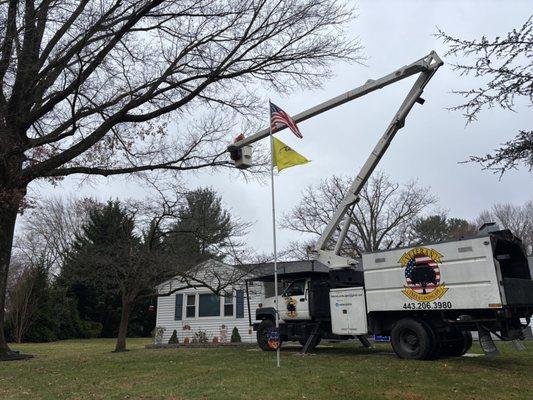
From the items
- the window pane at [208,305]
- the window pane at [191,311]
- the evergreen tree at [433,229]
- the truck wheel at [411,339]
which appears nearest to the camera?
A: the truck wheel at [411,339]

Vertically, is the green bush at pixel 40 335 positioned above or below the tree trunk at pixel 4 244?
below

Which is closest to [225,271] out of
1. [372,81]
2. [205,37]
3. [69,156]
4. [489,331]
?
[69,156]

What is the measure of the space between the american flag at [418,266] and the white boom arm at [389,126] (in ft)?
7.09

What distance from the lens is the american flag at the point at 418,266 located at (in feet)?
36.6

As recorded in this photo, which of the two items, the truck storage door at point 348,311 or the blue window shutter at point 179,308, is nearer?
the truck storage door at point 348,311

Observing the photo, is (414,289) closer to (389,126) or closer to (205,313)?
(389,126)

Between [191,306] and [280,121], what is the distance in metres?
18.2

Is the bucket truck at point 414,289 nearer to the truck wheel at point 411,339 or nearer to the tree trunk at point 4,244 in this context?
the truck wheel at point 411,339

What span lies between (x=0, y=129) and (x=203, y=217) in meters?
9.47

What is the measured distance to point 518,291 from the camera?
10828 mm

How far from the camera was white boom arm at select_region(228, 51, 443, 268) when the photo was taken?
1282 cm

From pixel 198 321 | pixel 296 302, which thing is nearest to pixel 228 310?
pixel 198 321

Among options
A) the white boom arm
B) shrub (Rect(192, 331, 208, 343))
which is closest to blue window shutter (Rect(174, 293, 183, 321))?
shrub (Rect(192, 331, 208, 343))

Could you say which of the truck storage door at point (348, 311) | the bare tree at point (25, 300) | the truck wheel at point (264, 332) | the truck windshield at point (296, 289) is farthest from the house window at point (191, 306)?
the truck storage door at point (348, 311)
